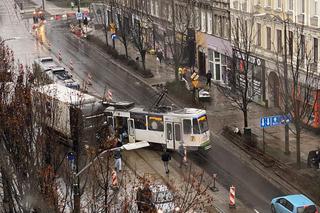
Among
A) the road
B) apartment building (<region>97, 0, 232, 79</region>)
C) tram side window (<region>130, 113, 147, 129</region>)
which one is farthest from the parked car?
tram side window (<region>130, 113, 147, 129</region>)

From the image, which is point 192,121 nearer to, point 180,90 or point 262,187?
point 262,187

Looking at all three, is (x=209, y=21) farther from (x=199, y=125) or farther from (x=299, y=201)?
(x=299, y=201)

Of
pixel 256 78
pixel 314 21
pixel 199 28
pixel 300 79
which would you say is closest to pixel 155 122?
pixel 300 79

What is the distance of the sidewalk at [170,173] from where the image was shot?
40.1 meters

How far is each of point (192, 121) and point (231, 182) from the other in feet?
18.8

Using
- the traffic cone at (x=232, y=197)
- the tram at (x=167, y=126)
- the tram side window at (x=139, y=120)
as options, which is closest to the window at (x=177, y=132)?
the tram at (x=167, y=126)

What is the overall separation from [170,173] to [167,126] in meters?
4.03

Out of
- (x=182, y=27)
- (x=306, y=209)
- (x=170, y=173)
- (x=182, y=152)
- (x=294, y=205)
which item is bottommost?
→ (x=170, y=173)

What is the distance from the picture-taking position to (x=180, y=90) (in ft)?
207

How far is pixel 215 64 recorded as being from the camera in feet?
225

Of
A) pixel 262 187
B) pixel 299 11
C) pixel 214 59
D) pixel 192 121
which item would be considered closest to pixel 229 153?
pixel 192 121

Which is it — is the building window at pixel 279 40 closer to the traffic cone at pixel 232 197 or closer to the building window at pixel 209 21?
the building window at pixel 209 21

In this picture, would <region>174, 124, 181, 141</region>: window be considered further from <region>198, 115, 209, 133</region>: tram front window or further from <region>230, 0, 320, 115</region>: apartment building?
<region>230, 0, 320, 115</region>: apartment building

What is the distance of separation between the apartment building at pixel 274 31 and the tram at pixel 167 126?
6982 millimetres
